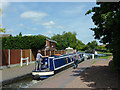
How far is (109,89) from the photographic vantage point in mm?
5684

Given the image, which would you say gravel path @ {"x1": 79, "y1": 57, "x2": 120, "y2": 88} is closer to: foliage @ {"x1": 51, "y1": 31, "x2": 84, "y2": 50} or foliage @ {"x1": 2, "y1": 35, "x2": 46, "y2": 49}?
foliage @ {"x1": 2, "y1": 35, "x2": 46, "y2": 49}

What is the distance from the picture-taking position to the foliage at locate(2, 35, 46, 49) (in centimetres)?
2160

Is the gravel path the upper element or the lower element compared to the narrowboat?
lower

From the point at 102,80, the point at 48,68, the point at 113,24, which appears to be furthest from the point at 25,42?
the point at 113,24

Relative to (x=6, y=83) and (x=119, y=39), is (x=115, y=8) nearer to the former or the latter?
(x=119, y=39)

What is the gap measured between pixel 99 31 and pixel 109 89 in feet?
10.7

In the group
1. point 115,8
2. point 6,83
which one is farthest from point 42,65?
point 115,8

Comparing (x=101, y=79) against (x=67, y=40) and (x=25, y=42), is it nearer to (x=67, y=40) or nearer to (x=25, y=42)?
(x=25, y=42)

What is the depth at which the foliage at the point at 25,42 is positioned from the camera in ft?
70.9

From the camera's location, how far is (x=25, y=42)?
22.7m

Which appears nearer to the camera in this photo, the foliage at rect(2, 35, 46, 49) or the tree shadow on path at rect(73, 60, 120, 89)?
the tree shadow on path at rect(73, 60, 120, 89)

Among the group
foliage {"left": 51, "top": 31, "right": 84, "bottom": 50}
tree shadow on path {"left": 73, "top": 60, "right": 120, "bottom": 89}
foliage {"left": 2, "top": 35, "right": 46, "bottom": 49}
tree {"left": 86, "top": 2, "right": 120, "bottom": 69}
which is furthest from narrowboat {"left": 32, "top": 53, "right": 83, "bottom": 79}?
foliage {"left": 51, "top": 31, "right": 84, "bottom": 50}

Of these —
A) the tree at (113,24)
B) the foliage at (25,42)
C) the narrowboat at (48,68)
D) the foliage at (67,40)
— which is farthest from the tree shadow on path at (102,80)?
the foliage at (67,40)

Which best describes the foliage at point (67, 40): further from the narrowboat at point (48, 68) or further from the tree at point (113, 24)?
the tree at point (113, 24)
